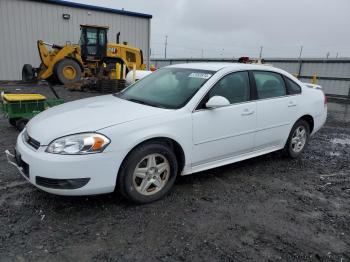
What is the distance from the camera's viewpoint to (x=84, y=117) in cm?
340

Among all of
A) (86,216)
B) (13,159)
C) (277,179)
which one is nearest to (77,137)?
(86,216)

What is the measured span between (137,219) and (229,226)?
902mm

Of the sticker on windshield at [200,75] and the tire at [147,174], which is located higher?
the sticker on windshield at [200,75]

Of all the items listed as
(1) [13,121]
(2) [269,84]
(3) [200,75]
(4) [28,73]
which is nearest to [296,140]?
(2) [269,84]

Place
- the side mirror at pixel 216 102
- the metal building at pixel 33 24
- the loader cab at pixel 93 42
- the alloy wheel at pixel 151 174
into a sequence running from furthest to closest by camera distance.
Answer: the metal building at pixel 33 24
the loader cab at pixel 93 42
the side mirror at pixel 216 102
the alloy wheel at pixel 151 174

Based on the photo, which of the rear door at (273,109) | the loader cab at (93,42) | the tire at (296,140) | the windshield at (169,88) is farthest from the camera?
the loader cab at (93,42)

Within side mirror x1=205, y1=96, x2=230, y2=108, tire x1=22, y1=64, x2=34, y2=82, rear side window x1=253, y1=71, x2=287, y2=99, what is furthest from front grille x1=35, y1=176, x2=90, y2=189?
tire x1=22, y1=64, x2=34, y2=82

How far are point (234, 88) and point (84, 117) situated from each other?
1968 millimetres

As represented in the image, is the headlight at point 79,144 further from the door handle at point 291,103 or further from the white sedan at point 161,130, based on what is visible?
the door handle at point 291,103

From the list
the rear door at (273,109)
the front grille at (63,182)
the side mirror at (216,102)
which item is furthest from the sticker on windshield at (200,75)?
the front grille at (63,182)

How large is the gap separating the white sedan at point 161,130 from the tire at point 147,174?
0.01 m

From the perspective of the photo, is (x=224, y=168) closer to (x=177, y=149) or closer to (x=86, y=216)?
(x=177, y=149)

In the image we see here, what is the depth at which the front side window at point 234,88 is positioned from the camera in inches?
158

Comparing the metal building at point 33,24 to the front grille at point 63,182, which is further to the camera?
the metal building at point 33,24
